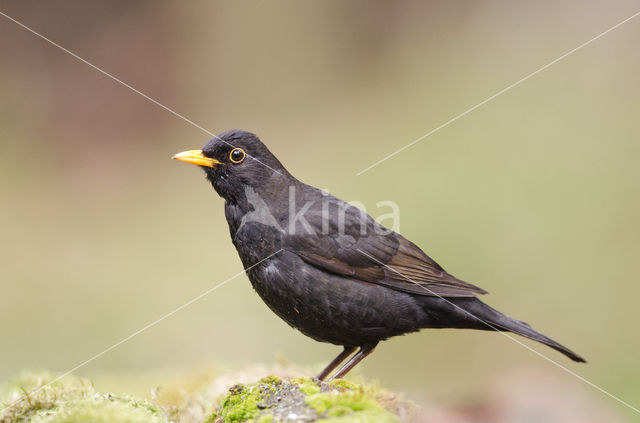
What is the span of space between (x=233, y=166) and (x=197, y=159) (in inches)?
10.9

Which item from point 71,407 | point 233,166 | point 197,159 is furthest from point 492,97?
point 71,407

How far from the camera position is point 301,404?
328cm

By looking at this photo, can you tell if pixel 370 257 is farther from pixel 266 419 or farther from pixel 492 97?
pixel 492 97

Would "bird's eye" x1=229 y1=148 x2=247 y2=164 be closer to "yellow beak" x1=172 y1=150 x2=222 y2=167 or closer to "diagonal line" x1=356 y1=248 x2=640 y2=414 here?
"yellow beak" x1=172 y1=150 x2=222 y2=167

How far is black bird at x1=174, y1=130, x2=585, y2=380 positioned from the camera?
171 inches

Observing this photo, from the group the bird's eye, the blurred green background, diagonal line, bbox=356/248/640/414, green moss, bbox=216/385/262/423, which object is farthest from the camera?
the blurred green background

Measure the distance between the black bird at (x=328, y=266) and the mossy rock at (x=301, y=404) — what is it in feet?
2.16

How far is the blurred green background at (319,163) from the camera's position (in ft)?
27.8

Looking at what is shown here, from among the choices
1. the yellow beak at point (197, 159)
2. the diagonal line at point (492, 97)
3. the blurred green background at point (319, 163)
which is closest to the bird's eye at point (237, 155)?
the yellow beak at point (197, 159)

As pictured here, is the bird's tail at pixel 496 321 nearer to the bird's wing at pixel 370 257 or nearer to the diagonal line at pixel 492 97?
the bird's wing at pixel 370 257

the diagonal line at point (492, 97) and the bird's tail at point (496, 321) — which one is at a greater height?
the diagonal line at point (492, 97)

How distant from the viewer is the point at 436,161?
10.8 meters

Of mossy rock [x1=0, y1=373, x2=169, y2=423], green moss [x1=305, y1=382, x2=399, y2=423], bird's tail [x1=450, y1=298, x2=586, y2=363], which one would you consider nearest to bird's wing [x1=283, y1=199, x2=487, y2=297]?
bird's tail [x1=450, y1=298, x2=586, y2=363]

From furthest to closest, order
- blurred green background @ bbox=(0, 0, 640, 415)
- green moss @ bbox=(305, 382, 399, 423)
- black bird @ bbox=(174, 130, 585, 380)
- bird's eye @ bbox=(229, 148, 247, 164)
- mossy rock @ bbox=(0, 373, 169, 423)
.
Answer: blurred green background @ bbox=(0, 0, 640, 415)
bird's eye @ bbox=(229, 148, 247, 164)
black bird @ bbox=(174, 130, 585, 380)
mossy rock @ bbox=(0, 373, 169, 423)
green moss @ bbox=(305, 382, 399, 423)
